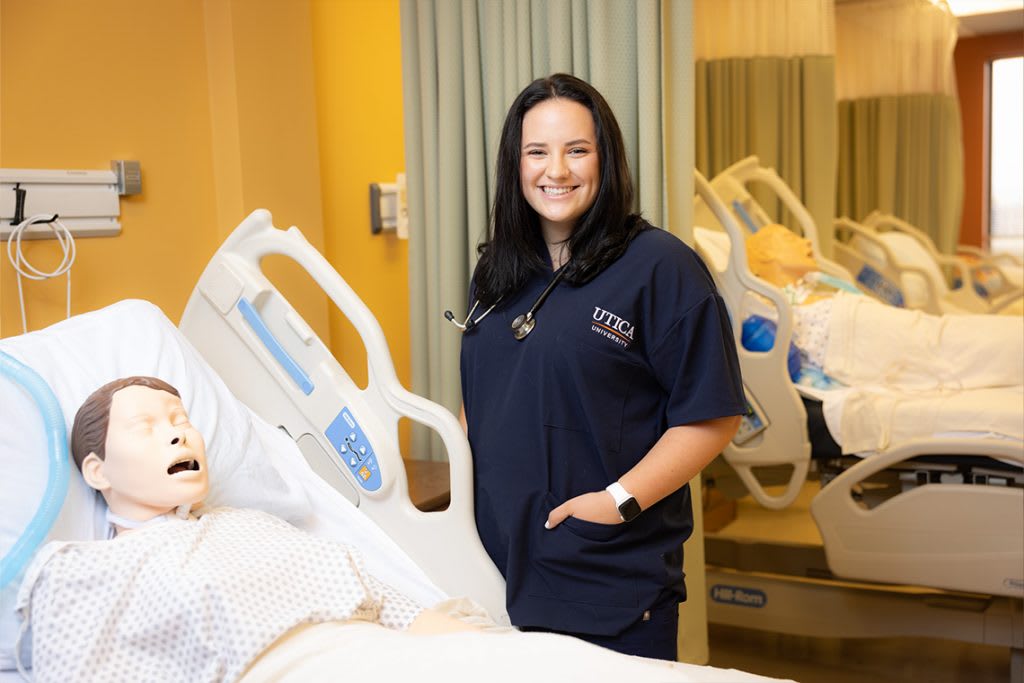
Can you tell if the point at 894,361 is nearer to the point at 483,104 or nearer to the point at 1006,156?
the point at 483,104

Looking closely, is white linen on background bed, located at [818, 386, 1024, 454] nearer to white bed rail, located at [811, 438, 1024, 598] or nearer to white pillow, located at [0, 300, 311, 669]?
white bed rail, located at [811, 438, 1024, 598]

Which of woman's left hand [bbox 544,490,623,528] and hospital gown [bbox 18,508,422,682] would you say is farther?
woman's left hand [bbox 544,490,623,528]

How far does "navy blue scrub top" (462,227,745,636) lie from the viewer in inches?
64.7

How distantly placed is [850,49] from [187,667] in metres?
5.69

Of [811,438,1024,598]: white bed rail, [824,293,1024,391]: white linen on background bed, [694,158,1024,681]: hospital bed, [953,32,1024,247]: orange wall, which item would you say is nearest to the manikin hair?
[694,158,1024,681]: hospital bed

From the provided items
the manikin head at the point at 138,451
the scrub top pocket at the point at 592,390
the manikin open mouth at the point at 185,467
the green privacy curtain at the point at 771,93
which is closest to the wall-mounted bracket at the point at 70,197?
the manikin head at the point at 138,451

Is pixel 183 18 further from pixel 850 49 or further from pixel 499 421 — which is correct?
pixel 850 49

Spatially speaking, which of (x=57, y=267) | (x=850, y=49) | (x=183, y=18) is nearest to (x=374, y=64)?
(x=183, y=18)

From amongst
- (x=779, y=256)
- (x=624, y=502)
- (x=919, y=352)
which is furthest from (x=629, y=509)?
(x=779, y=256)

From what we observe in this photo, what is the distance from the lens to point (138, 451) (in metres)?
1.51

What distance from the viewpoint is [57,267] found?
217 centimetres

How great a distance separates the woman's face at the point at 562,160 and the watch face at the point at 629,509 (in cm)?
47

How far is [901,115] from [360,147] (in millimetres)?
3988

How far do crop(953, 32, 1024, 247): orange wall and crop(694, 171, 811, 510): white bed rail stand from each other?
12.1ft
